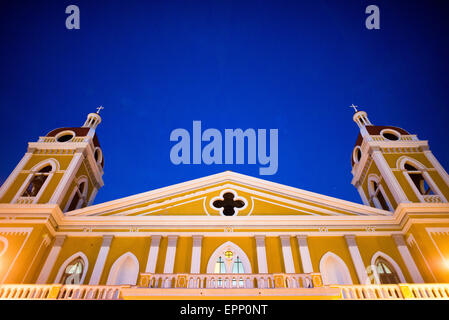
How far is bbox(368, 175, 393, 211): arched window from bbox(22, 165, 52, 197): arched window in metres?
19.5

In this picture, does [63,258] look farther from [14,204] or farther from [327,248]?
[327,248]

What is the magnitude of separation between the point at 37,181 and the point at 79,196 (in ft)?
8.33

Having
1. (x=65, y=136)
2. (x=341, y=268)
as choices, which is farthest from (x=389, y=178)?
(x=65, y=136)

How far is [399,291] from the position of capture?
12.7 m

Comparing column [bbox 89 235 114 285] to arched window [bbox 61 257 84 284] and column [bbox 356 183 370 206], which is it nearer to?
arched window [bbox 61 257 84 284]

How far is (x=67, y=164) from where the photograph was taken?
64.8ft

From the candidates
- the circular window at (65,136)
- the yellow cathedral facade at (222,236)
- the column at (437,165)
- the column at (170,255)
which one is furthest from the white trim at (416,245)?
the circular window at (65,136)

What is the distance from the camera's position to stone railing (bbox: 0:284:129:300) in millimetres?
12828

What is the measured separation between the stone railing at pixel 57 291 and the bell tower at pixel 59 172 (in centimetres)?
521

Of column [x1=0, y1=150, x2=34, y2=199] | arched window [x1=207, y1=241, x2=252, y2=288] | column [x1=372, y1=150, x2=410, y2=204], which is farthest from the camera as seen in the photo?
column [x1=0, y1=150, x2=34, y2=199]

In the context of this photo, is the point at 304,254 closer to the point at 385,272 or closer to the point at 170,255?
the point at 385,272

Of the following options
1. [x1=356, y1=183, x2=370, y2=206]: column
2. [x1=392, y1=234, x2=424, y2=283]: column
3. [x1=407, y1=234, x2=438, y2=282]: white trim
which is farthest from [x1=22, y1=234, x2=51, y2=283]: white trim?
[x1=356, y1=183, x2=370, y2=206]: column
